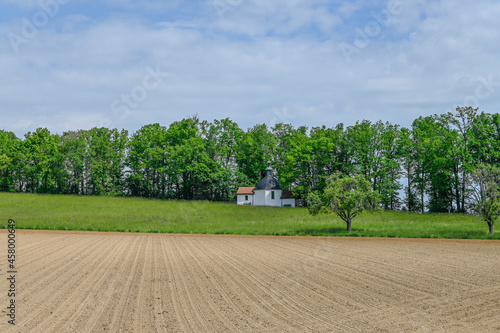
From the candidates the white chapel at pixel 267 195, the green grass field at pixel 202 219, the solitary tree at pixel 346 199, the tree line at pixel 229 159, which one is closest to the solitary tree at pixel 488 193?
the green grass field at pixel 202 219

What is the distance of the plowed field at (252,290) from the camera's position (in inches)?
396

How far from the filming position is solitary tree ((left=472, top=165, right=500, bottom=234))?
31.5m

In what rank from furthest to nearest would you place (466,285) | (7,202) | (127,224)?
(7,202), (127,224), (466,285)

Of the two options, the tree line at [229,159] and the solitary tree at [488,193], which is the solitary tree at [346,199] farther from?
the tree line at [229,159]

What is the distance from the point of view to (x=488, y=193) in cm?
3225

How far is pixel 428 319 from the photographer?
10.6m

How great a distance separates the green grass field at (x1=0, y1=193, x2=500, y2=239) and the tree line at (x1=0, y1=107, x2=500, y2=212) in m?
11.1

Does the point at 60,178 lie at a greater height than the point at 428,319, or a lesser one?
greater

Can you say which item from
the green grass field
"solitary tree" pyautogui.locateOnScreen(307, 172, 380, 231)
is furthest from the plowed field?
the green grass field

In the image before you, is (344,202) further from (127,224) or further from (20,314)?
(20,314)

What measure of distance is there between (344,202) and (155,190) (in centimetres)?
5215

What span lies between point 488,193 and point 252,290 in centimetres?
2690

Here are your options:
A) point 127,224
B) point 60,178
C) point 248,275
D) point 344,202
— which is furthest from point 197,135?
point 248,275

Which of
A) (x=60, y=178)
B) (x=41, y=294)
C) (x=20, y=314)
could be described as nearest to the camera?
(x=20, y=314)
